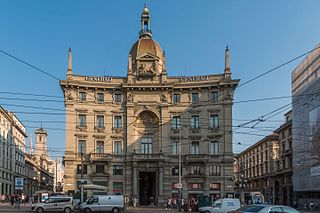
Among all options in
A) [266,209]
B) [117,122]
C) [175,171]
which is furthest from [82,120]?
[266,209]

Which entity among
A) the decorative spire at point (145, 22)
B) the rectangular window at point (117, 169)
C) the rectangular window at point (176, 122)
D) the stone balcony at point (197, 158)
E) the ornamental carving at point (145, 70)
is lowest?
the rectangular window at point (117, 169)

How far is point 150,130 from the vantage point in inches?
2707

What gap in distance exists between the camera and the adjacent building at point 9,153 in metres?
87.9

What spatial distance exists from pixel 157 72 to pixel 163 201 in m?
19.3

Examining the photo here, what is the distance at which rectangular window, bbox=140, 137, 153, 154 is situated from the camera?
6775 centimetres

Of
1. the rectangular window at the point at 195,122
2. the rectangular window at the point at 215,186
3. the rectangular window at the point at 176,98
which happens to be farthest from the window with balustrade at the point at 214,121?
the rectangular window at the point at 215,186

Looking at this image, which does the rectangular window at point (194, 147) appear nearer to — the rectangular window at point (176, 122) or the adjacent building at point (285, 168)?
the rectangular window at point (176, 122)

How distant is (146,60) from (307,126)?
2556 centimetres

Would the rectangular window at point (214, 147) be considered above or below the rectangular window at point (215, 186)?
above

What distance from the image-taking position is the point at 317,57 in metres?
60.1

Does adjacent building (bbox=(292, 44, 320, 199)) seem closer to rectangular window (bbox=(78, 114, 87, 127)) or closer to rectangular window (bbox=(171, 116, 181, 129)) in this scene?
rectangular window (bbox=(171, 116, 181, 129))

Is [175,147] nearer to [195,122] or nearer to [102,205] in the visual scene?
[195,122]

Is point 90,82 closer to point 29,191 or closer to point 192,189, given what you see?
point 192,189

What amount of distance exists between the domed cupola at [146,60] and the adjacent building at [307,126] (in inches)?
820
